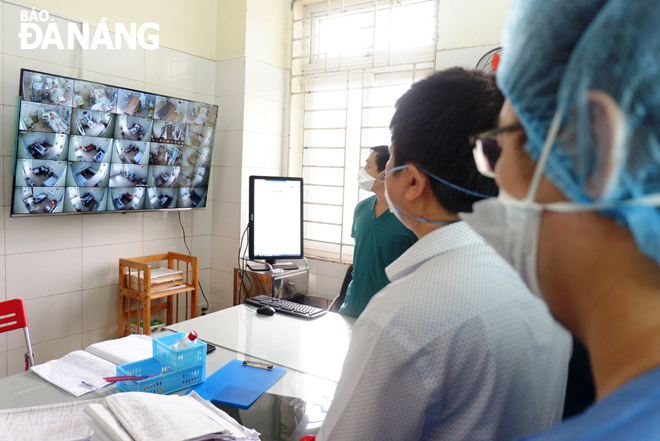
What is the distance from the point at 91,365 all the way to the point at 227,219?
7.74ft

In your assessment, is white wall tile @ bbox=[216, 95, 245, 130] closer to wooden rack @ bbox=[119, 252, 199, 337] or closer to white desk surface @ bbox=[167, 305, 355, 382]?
wooden rack @ bbox=[119, 252, 199, 337]

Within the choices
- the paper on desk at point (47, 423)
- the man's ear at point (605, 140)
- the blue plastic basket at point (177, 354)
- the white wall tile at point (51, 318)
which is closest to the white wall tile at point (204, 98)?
the white wall tile at point (51, 318)

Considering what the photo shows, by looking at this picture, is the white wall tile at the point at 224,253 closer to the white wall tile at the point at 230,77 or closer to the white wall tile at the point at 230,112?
the white wall tile at the point at 230,112

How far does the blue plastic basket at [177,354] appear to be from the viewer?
1.38 metres

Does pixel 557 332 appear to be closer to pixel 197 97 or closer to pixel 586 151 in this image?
pixel 586 151

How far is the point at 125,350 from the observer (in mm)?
1603

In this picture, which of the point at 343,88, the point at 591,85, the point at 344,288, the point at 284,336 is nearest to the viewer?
the point at 591,85

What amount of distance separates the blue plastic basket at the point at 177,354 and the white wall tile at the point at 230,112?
8.34 ft

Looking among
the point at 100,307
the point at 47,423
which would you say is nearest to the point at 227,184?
the point at 100,307

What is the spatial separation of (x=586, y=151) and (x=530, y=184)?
0.31 feet

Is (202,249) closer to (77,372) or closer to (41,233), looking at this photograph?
(41,233)

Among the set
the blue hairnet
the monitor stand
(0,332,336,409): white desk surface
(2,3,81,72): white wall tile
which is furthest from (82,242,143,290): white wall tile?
the blue hairnet

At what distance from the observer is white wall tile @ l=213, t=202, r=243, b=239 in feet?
12.2

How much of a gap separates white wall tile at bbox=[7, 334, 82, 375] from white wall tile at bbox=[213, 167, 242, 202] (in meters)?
1.53
